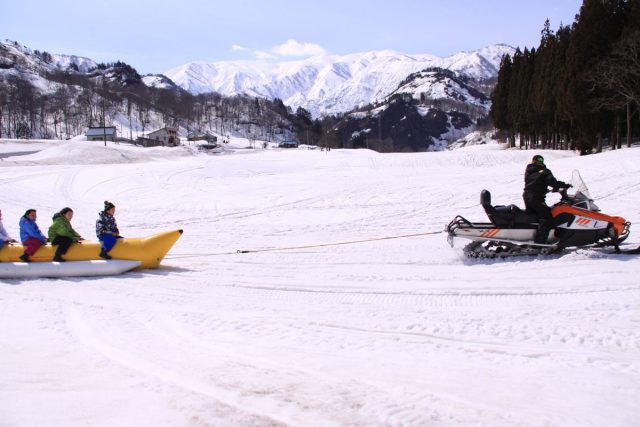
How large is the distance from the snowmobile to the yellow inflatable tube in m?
5.71

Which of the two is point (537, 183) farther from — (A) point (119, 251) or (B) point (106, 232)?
(B) point (106, 232)

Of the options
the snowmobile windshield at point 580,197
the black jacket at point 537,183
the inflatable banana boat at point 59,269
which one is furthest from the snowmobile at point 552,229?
the inflatable banana boat at point 59,269

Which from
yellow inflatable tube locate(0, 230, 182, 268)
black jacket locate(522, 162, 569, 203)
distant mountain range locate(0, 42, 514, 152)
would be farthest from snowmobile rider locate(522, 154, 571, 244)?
distant mountain range locate(0, 42, 514, 152)

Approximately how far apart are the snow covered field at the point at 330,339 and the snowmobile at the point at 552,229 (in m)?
0.30

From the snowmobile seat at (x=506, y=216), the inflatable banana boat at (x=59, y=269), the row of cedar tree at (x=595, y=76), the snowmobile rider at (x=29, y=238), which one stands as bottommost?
the inflatable banana boat at (x=59, y=269)

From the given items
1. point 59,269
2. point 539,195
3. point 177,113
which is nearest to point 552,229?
point 539,195

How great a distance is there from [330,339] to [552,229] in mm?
5426

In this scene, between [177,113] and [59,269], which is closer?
[59,269]

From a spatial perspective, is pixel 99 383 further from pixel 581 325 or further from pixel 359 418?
pixel 581 325

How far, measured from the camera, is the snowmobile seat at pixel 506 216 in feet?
28.1

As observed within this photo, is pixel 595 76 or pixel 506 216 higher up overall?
pixel 595 76

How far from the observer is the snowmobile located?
26.7ft

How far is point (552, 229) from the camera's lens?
8.41 metres

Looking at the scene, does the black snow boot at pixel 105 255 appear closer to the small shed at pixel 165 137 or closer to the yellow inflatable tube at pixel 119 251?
the yellow inflatable tube at pixel 119 251
